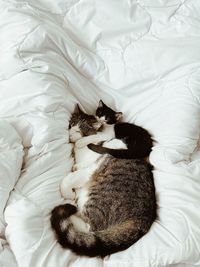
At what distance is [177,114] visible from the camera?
1.36 meters

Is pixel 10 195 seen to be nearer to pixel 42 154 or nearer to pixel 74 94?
pixel 42 154

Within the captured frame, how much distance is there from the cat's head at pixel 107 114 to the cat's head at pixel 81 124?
0.10 feet

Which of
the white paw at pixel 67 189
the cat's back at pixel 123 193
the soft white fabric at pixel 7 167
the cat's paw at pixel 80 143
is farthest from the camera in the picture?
the cat's paw at pixel 80 143

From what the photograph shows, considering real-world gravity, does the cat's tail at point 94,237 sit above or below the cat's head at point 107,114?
below

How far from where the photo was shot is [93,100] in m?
1.59

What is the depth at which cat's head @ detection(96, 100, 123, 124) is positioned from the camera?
1487 mm

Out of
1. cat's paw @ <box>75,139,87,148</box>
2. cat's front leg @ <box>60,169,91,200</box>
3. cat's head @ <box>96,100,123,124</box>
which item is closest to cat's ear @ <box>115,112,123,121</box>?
cat's head @ <box>96,100,123,124</box>

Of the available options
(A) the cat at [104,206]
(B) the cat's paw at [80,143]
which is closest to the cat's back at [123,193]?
(A) the cat at [104,206]

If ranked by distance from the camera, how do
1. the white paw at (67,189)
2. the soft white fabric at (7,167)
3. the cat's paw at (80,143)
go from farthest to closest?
1. the cat's paw at (80,143)
2. the white paw at (67,189)
3. the soft white fabric at (7,167)

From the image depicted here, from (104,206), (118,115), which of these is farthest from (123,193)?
(118,115)

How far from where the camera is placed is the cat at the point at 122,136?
1.35 meters

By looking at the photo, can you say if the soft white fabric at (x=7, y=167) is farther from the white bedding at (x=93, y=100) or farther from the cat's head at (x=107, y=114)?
the cat's head at (x=107, y=114)

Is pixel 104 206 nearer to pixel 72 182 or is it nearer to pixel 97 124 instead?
pixel 72 182

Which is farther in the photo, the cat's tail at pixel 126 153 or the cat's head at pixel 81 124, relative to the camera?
the cat's head at pixel 81 124
